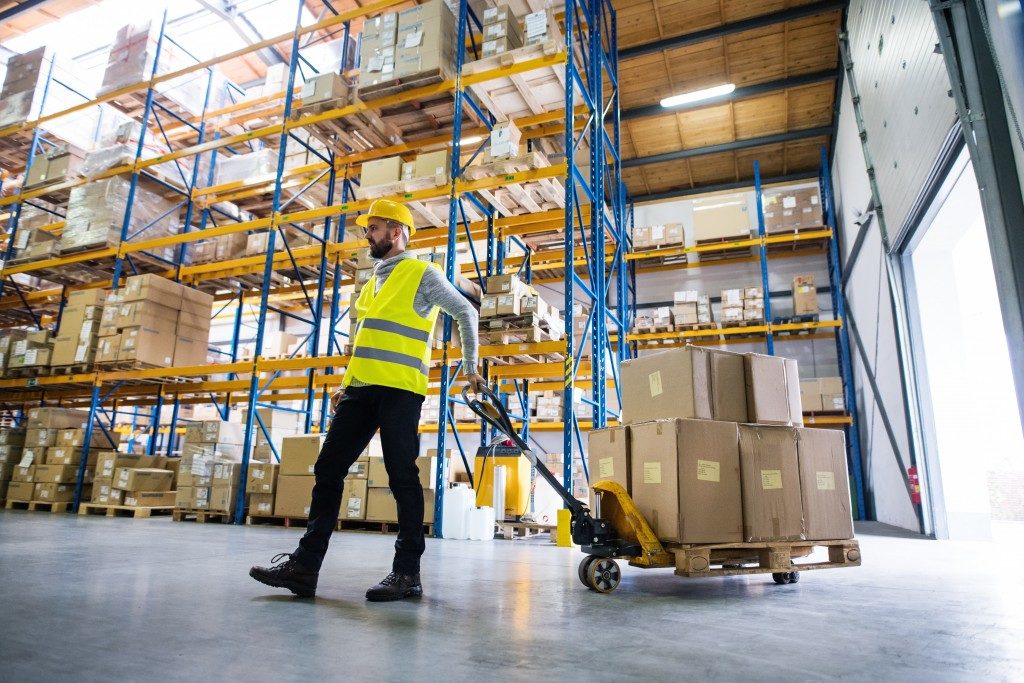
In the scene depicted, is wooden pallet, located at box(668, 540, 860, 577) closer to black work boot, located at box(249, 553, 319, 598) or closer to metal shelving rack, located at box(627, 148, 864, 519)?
black work boot, located at box(249, 553, 319, 598)

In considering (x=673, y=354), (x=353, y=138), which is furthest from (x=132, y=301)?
(x=673, y=354)

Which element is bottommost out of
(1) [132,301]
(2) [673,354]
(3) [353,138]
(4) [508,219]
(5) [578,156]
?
(2) [673,354]

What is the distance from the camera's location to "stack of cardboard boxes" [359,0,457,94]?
7430 millimetres

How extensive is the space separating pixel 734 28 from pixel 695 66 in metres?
1.03

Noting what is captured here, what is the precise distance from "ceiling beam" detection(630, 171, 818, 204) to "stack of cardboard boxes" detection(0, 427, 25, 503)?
13.1 meters

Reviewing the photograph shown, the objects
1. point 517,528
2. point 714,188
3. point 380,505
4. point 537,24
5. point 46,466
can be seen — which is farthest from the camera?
point 714,188

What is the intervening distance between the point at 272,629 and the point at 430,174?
20.6ft

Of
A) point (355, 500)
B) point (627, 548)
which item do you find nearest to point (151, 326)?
Result: point (355, 500)

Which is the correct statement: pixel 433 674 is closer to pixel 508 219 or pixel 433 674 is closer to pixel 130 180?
pixel 508 219

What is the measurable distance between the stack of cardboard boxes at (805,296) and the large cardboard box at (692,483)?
31.0 feet

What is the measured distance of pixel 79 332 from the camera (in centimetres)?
988

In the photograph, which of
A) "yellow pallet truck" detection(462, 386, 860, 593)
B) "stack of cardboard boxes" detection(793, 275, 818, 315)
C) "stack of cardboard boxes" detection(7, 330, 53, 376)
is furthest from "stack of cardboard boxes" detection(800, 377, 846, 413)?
"stack of cardboard boxes" detection(7, 330, 53, 376)

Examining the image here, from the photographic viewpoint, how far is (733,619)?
2383mm

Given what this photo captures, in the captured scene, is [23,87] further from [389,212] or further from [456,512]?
[389,212]
